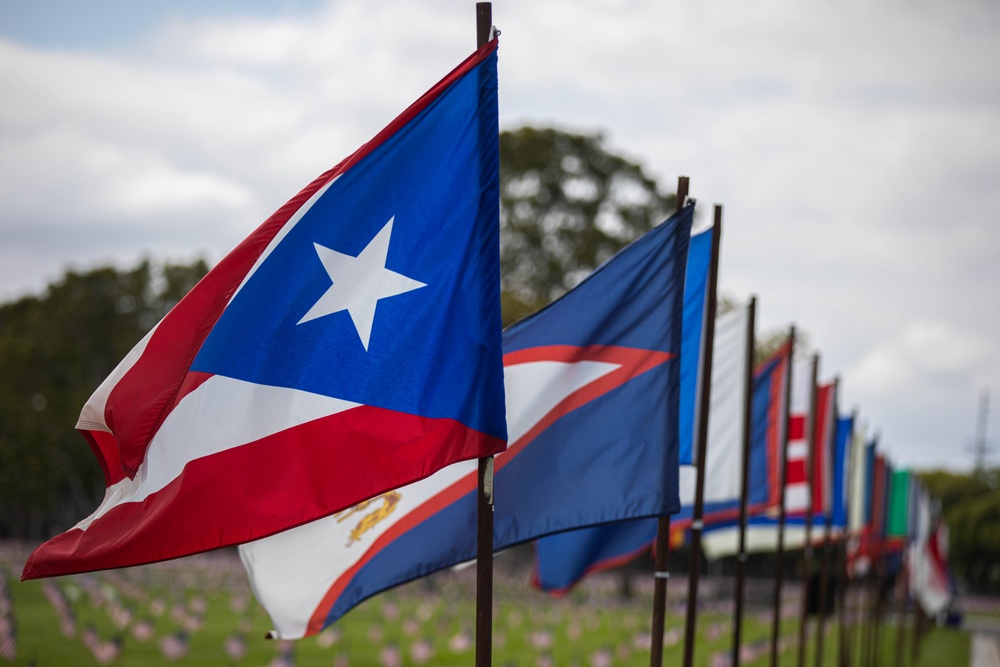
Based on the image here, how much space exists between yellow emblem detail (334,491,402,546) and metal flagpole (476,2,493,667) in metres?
1.77

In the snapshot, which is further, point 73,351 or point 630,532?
point 73,351

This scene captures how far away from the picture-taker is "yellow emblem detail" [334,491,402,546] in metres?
6.58

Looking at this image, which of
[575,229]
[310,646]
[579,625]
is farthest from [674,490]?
[575,229]

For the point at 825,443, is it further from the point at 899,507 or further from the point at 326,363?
the point at 899,507

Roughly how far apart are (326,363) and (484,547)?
997 millimetres

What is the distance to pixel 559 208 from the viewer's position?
47.0 meters

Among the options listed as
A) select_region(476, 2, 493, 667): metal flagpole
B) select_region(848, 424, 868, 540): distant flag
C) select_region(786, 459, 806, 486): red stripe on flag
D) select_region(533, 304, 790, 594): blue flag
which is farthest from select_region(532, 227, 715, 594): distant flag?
select_region(848, 424, 868, 540): distant flag

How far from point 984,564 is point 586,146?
115ft

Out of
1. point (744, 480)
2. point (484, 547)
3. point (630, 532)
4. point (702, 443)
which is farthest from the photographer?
point (744, 480)

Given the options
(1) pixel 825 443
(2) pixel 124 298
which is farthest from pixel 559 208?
(1) pixel 825 443

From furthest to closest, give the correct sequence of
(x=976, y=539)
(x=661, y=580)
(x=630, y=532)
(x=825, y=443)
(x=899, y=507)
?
(x=976, y=539) → (x=899, y=507) → (x=825, y=443) → (x=630, y=532) → (x=661, y=580)

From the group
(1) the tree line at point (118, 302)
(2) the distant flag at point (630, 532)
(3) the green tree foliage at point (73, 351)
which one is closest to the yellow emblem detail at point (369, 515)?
(2) the distant flag at point (630, 532)

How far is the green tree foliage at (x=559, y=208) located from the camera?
147ft

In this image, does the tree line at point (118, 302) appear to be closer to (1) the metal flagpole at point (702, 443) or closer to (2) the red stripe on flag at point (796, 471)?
(2) the red stripe on flag at point (796, 471)
